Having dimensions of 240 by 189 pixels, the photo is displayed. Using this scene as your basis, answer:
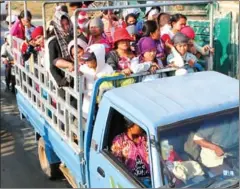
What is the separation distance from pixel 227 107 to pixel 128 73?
1.15m

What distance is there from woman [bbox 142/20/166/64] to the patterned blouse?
56.3 inches

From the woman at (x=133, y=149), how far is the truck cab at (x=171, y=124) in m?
0.05

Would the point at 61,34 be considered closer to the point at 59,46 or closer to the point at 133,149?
the point at 59,46

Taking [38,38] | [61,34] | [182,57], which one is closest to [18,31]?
[38,38]

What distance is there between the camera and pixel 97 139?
3721 millimetres

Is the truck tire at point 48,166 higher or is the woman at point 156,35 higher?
the woman at point 156,35

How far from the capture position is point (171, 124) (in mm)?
3055

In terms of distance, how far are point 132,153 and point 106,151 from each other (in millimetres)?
259

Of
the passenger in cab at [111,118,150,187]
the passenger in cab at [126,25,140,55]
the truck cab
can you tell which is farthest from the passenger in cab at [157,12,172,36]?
the passenger in cab at [111,118,150,187]

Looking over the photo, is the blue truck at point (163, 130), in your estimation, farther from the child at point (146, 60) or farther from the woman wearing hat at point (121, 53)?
the woman wearing hat at point (121, 53)

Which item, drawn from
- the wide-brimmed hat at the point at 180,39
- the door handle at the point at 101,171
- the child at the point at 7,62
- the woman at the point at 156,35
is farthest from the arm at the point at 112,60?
the child at the point at 7,62

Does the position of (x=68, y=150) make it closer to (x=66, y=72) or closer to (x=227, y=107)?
(x=66, y=72)

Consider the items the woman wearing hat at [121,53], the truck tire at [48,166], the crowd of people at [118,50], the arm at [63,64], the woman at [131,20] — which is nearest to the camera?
the crowd of people at [118,50]

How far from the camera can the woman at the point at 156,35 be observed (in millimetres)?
4797
